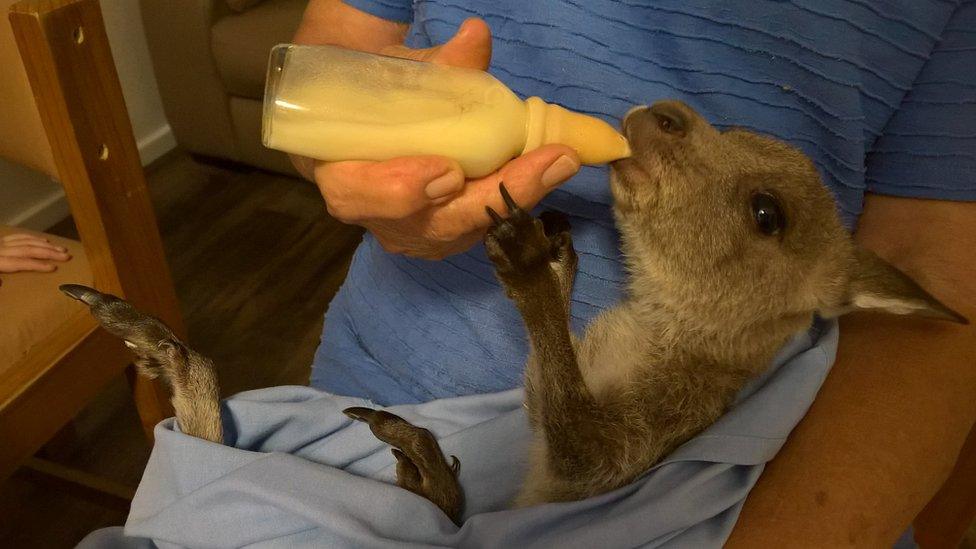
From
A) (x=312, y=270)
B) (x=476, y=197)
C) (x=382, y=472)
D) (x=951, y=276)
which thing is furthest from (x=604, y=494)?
(x=312, y=270)

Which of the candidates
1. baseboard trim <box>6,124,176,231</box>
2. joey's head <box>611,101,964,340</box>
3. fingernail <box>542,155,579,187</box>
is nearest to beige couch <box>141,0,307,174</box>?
baseboard trim <box>6,124,176,231</box>

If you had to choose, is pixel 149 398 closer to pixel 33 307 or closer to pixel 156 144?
pixel 33 307

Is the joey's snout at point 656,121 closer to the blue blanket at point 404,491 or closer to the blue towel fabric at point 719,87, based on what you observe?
the blue towel fabric at point 719,87

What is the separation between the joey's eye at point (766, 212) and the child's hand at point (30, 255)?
1.22 metres

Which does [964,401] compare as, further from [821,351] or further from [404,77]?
[404,77]

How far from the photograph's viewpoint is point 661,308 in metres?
1.06

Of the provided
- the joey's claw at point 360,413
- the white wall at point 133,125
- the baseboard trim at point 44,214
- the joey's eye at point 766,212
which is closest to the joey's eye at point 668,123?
the joey's eye at point 766,212

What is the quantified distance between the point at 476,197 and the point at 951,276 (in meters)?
0.68

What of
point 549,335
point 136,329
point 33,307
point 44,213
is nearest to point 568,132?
point 549,335

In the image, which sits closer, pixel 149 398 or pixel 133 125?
pixel 149 398

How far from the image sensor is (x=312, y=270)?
2580 millimetres

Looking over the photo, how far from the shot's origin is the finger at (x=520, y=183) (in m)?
0.69

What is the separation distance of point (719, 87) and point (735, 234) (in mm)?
191

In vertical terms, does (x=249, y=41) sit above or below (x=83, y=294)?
below
